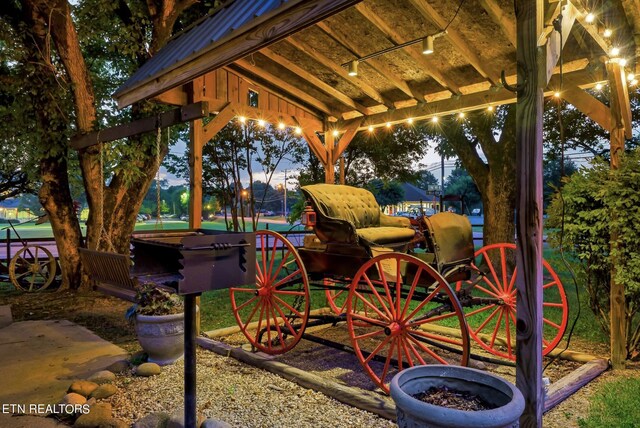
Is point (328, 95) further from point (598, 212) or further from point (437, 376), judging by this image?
point (437, 376)

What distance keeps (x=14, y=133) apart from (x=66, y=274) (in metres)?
2.71

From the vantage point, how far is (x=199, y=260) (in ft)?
7.93

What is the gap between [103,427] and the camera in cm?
291

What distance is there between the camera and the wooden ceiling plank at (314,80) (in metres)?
5.04

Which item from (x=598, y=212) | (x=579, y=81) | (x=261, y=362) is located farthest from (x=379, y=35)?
(x=261, y=362)

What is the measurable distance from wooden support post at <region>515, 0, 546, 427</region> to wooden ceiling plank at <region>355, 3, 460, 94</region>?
2.05 meters

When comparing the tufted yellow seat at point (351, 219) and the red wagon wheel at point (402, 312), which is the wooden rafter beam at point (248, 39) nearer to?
the tufted yellow seat at point (351, 219)

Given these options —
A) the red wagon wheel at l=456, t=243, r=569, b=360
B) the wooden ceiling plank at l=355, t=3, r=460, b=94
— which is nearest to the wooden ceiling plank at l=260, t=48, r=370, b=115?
the wooden ceiling plank at l=355, t=3, r=460, b=94

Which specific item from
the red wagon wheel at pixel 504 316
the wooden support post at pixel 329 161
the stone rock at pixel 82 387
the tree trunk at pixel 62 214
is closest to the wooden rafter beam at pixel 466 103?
the wooden support post at pixel 329 161

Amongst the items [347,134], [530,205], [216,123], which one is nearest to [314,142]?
[347,134]

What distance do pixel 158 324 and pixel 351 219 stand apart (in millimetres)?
2309

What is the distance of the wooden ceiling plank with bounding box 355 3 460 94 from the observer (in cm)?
415

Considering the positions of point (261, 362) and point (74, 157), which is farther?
point (74, 157)

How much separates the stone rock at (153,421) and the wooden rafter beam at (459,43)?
150 inches
